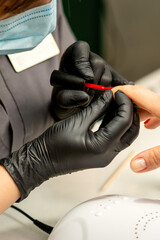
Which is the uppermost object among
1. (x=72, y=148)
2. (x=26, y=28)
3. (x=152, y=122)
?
(x=26, y=28)

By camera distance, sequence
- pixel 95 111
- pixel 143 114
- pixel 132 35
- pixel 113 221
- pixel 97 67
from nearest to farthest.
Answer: pixel 113 221
pixel 95 111
pixel 143 114
pixel 97 67
pixel 132 35

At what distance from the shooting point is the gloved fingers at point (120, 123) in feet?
2.14

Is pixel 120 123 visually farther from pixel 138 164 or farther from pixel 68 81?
pixel 68 81

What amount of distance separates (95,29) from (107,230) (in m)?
1.47

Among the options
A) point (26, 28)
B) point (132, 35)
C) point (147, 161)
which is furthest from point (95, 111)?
point (132, 35)

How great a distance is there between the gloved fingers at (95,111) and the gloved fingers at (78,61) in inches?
6.2

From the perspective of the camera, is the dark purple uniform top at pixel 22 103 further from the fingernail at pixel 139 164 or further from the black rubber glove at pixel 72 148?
the fingernail at pixel 139 164

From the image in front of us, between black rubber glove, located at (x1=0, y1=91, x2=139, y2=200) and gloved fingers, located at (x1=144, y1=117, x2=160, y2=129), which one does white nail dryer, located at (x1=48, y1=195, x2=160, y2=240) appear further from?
gloved fingers, located at (x1=144, y1=117, x2=160, y2=129)

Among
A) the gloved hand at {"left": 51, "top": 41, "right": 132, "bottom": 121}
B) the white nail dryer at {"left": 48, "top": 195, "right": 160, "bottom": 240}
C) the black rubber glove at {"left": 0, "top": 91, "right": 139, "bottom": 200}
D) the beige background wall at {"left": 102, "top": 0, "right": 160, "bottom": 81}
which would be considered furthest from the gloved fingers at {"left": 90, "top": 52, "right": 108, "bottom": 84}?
the beige background wall at {"left": 102, "top": 0, "right": 160, "bottom": 81}

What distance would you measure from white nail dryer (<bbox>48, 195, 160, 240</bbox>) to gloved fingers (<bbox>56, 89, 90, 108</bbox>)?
28 cm

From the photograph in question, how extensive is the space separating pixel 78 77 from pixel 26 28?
197 mm

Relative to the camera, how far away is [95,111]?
0.69 metres

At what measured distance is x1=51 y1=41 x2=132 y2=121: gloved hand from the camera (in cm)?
83

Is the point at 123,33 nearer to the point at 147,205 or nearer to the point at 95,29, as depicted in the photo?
the point at 95,29
